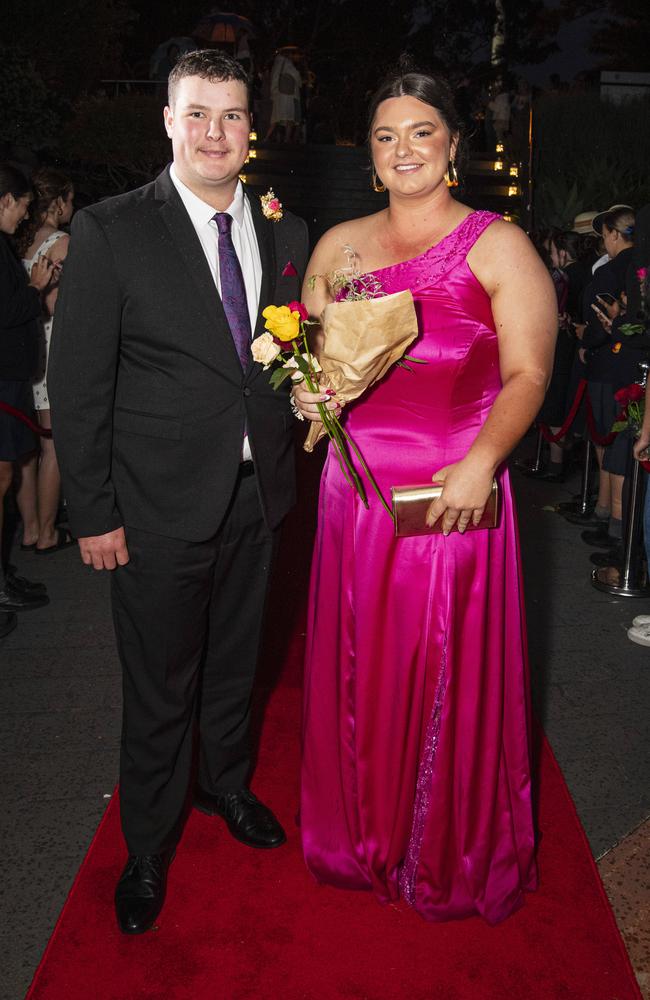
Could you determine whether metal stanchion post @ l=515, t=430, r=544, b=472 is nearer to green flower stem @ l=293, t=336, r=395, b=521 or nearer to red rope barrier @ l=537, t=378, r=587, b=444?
red rope barrier @ l=537, t=378, r=587, b=444

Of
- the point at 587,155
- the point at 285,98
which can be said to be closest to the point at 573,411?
the point at 587,155

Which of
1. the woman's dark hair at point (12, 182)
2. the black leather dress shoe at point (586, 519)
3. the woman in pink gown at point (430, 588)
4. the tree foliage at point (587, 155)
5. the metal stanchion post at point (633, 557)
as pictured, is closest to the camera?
the woman in pink gown at point (430, 588)

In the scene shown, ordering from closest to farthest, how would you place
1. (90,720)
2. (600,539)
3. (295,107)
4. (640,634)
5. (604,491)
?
(90,720) < (640,634) < (600,539) < (604,491) < (295,107)

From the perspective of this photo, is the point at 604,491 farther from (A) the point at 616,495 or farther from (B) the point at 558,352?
(B) the point at 558,352

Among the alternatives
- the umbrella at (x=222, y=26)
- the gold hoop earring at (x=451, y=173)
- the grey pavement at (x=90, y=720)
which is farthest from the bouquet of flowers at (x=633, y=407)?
the umbrella at (x=222, y=26)

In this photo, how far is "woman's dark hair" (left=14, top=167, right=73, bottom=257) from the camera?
5.90m

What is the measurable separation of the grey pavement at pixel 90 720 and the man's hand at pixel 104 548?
3.66 feet

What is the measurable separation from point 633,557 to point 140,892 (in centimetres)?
377

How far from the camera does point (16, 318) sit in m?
5.00

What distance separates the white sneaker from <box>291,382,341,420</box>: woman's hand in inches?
119

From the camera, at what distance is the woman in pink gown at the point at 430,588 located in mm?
2445

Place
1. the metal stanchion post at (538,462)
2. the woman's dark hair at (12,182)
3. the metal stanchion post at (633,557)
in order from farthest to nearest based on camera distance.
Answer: the metal stanchion post at (538,462), the metal stanchion post at (633,557), the woman's dark hair at (12,182)

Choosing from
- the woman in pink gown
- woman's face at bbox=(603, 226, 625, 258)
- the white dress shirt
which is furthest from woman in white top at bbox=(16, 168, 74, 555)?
woman's face at bbox=(603, 226, 625, 258)

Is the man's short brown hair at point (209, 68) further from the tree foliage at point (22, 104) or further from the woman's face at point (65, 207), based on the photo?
the tree foliage at point (22, 104)
